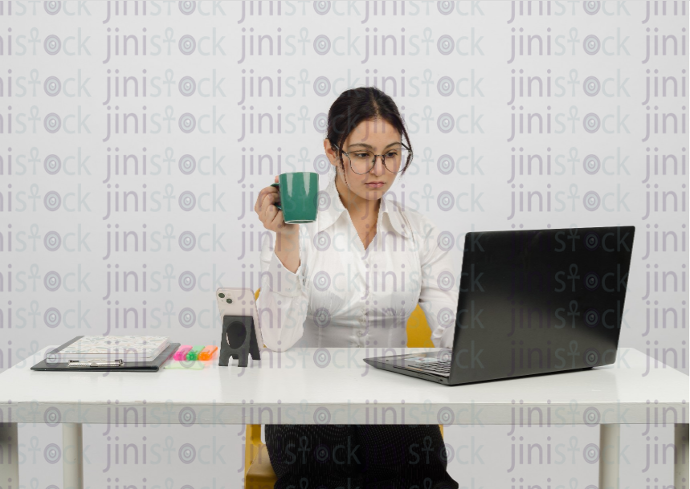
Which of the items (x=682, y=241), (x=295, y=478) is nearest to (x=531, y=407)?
(x=295, y=478)

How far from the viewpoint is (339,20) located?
7.77 feet

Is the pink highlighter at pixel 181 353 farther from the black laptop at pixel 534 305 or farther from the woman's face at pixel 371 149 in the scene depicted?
the woman's face at pixel 371 149

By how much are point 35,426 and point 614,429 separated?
2180mm

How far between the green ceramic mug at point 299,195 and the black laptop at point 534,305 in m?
0.33

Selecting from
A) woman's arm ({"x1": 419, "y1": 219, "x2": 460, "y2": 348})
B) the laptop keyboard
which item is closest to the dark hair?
woman's arm ({"x1": 419, "y1": 219, "x2": 460, "y2": 348})

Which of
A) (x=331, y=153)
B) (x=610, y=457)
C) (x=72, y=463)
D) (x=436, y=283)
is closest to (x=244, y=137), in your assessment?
(x=331, y=153)

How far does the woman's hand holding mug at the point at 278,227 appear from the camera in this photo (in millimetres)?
1366

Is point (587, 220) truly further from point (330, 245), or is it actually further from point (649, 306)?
point (330, 245)

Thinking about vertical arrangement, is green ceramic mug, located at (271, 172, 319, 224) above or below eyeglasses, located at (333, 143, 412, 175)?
below

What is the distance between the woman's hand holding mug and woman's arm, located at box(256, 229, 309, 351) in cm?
2

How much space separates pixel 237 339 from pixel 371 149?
0.67 metres

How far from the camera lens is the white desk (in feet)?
3.32

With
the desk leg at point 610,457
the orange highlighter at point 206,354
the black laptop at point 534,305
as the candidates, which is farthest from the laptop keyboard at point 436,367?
the orange highlighter at point 206,354

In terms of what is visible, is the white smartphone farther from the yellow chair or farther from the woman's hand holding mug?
the yellow chair
